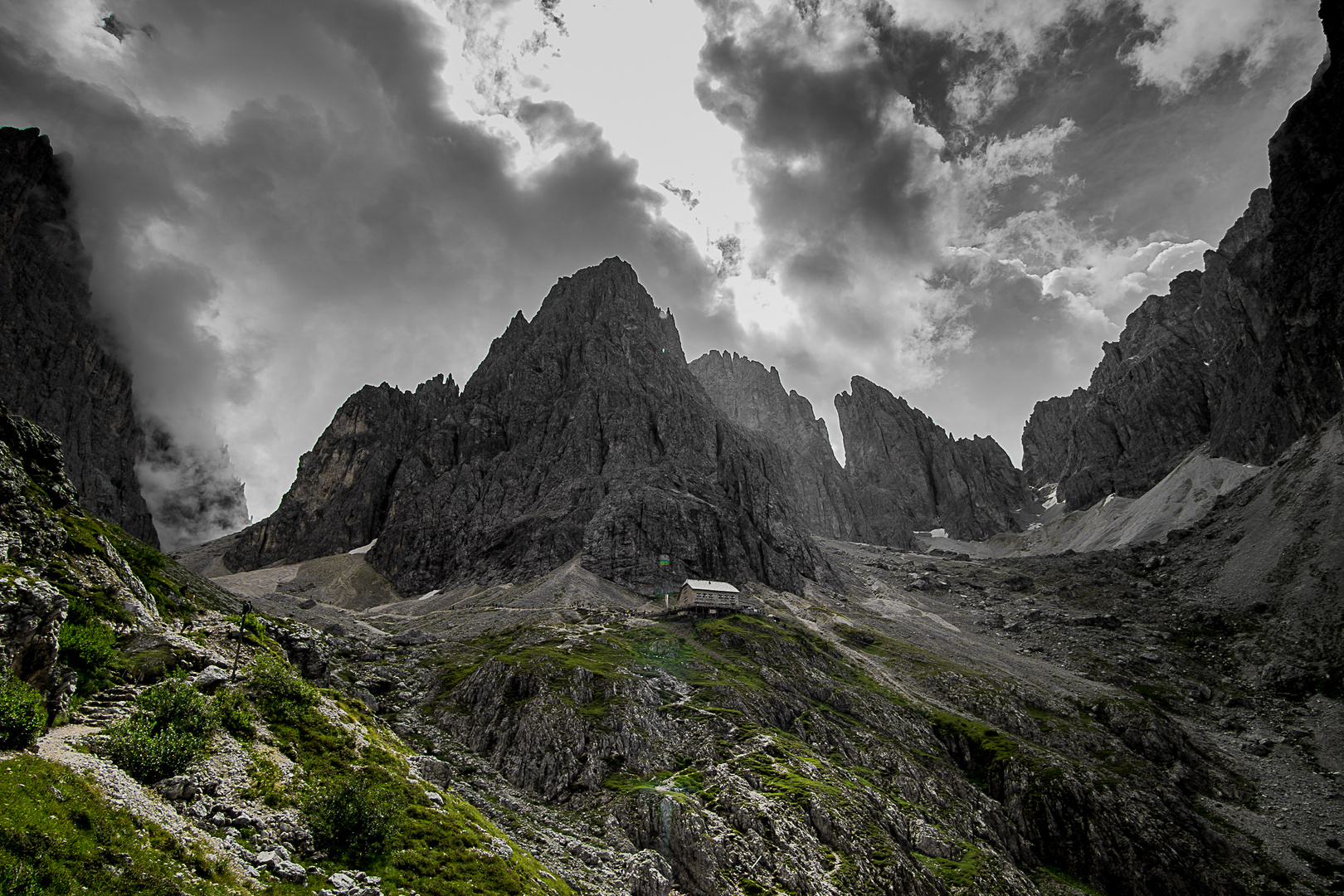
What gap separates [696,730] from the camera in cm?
7669

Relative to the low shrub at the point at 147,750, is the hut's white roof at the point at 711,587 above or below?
above

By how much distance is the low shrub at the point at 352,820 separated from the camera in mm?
28484

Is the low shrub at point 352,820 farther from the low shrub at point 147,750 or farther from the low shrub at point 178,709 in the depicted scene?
the low shrub at point 178,709

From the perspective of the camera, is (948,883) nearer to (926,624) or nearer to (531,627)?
(531,627)

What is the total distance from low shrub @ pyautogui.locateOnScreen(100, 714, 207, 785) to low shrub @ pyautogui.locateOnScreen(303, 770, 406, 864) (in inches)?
234

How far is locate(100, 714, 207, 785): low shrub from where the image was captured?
25141 millimetres

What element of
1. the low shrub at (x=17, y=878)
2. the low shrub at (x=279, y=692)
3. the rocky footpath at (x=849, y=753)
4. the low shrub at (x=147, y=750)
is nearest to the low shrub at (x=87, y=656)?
the low shrub at (x=147, y=750)

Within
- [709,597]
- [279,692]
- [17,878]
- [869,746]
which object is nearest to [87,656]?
[279,692]

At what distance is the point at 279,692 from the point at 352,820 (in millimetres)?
13403

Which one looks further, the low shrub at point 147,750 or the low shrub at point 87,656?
the low shrub at point 87,656

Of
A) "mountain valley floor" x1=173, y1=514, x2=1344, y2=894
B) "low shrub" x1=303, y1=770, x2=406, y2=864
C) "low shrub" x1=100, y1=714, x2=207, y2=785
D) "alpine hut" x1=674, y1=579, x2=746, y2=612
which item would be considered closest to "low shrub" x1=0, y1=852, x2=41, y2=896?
"low shrub" x1=100, y1=714, x2=207, y2=785

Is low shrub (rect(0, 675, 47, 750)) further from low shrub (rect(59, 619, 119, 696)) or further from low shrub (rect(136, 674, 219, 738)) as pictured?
low shrub (rect(59, 619, 119, 696))

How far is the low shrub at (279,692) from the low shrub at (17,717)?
14215 millimetres

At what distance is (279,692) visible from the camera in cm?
3888
